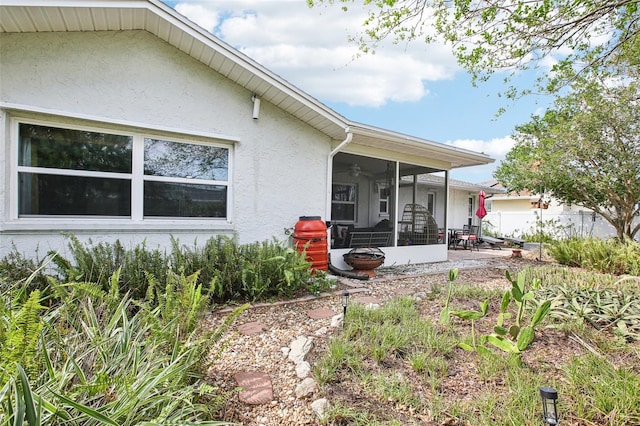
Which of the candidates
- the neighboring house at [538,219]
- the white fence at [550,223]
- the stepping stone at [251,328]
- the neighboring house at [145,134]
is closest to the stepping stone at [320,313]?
the stepping stone at [251,328]

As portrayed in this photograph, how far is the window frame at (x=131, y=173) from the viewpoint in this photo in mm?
3902

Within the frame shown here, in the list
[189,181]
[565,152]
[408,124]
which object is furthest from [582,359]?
[408,124]

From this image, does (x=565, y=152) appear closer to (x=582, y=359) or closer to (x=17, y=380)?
(x=582, y=359)

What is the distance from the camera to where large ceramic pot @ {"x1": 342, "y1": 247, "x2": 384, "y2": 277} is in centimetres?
600

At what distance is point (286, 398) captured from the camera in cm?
207

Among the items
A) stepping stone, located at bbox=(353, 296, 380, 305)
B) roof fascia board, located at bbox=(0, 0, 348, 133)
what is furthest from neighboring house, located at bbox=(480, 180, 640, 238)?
roof fascia board, located at bbox=(0, 0, 348, 133)

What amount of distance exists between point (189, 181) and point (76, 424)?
4.10 m

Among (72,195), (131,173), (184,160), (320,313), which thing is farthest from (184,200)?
(320,313)

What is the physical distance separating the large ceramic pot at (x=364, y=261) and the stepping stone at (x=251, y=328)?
2977mm

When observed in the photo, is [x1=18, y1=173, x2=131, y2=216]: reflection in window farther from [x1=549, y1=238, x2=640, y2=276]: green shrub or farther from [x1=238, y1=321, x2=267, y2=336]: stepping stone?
[x1=549, y1=238, x2=640, y2=276]: green shrub

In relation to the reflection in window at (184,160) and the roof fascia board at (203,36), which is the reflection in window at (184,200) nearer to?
the reflection in window at (184,160)

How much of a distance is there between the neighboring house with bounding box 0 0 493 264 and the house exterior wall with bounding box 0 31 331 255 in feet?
0.06

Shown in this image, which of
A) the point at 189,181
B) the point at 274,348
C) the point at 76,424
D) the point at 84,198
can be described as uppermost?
the point at 189,181

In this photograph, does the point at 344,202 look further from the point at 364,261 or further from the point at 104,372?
the point at 104,372
